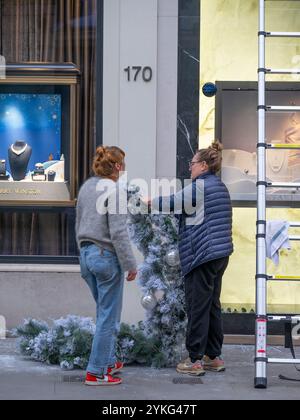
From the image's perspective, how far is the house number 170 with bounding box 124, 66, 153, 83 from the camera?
29.7 ft

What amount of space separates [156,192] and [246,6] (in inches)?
80.8

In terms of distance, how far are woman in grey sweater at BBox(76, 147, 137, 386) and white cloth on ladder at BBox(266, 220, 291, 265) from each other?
1.13 meters

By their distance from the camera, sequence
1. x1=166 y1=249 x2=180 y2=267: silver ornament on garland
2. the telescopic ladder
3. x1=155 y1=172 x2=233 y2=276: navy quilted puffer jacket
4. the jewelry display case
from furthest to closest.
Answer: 1. the jewelry display case
2. x1=166 y1=249 x2=180 y2=267: silver ornament on garland
3. x1=155 y1=172 x2=233 y2=276: navy quilted puffer jacket
4. the telescopic ladder

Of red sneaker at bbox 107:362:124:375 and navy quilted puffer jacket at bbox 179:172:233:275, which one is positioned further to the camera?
navy quilted puffer jacket at bbox 179:172:233:275

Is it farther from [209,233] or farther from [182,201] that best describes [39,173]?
[209,233]

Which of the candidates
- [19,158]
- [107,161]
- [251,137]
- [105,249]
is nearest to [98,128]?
[19,158]

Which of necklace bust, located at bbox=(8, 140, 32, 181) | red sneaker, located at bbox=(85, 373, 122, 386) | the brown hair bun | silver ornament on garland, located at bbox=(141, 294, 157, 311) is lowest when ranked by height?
red sneaker, located at bbox=(85, 373, 122, 386)

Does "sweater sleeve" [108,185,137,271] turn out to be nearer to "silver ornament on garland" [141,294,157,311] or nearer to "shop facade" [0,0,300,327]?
"silver ornament on garland" [141,294,157,311]

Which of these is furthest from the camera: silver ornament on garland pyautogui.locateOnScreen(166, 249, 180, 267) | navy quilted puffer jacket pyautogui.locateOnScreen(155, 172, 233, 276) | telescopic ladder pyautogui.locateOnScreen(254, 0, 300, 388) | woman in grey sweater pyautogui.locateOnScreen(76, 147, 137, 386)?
silver ornament on garland pyautogui.locateOnScreen(166, 249, 180, 267)

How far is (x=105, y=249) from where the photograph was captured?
696 cm

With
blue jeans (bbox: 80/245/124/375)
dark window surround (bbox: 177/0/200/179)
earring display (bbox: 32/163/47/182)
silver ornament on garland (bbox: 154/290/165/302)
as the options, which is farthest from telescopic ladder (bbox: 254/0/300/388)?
earring display (bbox: 32/163/47/182)

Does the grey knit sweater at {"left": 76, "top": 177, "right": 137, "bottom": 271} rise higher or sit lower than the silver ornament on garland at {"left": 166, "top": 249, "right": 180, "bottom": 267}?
higher

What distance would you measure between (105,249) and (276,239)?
1375 millimetres
